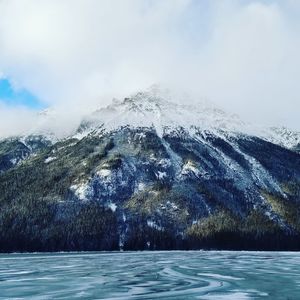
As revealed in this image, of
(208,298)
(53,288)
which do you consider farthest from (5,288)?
(208,298)

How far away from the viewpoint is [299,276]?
3381 inches

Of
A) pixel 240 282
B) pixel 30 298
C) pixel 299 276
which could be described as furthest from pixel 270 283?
pixel 30 298

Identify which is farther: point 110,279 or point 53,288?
point 110,279

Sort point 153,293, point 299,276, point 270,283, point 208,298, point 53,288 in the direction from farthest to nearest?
point 299,276
point 270,283
point 53,288
point 153,293
point 208,298

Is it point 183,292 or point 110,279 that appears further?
point 110,279

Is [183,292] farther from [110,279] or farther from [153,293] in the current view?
[110,279]

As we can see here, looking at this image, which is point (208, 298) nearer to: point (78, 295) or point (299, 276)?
point (78, 295)

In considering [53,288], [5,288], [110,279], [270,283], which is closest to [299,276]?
[270,283]

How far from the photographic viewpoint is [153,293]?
61.1 metres

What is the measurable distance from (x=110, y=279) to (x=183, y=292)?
1942 centimetres

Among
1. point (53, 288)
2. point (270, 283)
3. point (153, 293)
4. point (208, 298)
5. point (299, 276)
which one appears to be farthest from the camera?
point (299, 276)

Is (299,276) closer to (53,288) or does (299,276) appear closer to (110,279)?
(110,279)

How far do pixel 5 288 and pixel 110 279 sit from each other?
16.5 meters

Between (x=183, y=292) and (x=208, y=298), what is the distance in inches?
225
